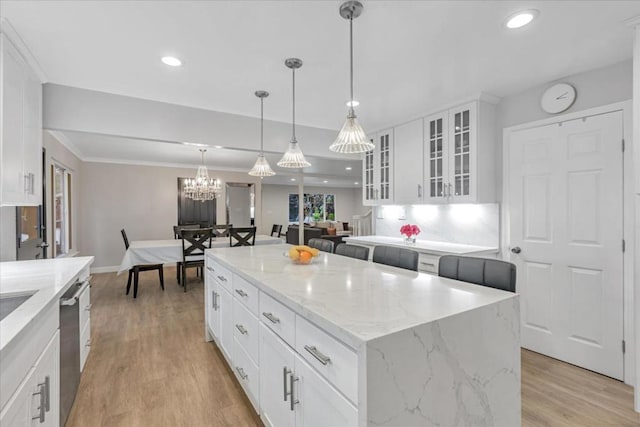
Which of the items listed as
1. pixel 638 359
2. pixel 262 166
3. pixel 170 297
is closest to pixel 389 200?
pixel 262 166

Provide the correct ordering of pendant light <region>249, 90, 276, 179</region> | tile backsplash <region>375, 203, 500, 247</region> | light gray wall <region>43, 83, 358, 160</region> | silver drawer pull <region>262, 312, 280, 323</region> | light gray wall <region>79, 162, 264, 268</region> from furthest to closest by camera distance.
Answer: light gray wall <region>79, 162, 264, 268</region> < tile backsplash <region>375, 203, 500, 247</region> < pendant light <region>249, 90, 276, 179</region> < light gray wall <region>43, 83, 358, 160</region> < silver drawer pull <region>262, 312, 280, 323</region>

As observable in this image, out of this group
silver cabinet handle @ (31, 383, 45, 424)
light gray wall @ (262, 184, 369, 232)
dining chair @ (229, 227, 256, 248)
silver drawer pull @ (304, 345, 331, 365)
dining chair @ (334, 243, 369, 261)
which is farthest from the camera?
light gray wall @ (262, 184, 369, 232)

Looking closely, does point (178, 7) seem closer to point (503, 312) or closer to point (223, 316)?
point (223, 316)

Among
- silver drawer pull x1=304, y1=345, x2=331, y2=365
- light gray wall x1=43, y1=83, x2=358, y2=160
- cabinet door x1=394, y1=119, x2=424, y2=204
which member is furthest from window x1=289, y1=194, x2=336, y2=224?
silver drawer pull x1=304, y1=345, x2=331, y2=365

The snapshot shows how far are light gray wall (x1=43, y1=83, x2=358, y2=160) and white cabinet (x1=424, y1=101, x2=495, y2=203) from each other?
5.46 ft

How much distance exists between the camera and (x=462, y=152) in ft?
10.8

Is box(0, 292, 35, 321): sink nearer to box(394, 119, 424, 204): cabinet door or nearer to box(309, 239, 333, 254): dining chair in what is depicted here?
box(309, 239, 333, 254): dining chair

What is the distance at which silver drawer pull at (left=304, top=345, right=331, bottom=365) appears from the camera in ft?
3.73

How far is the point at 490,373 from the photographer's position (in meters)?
1.31

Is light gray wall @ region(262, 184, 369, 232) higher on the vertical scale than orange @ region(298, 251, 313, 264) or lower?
higher

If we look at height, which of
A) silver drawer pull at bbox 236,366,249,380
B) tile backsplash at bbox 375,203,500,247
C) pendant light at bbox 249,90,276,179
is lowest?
silver drawer pull at bbox 236,366,249,380

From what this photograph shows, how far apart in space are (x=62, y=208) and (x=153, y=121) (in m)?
3.43

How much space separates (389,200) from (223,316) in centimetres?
258

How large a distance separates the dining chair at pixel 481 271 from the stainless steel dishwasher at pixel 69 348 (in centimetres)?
217
